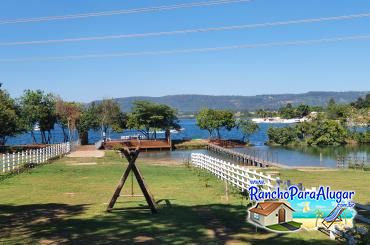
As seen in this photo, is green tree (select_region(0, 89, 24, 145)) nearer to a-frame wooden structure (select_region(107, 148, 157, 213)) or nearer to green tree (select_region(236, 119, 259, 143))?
a-frame wooden structure (select_region(107, 148, 157, 213))

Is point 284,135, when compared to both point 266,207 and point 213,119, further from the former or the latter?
point 266,207

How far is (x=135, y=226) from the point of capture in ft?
39.4

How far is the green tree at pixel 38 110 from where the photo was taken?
2562 inches

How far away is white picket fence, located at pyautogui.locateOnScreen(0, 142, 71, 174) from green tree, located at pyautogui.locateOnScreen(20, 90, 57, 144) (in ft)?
71.6

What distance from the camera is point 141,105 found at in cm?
8781

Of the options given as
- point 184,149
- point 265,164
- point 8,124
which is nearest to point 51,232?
point 265,164

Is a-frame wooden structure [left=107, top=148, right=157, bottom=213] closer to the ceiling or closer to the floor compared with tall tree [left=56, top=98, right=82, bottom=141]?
closer to the floor

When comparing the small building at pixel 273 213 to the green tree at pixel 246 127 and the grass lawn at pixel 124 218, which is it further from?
the green tree at pixel 246 127

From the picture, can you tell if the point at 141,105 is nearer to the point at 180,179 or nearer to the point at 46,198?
the point at 180,179

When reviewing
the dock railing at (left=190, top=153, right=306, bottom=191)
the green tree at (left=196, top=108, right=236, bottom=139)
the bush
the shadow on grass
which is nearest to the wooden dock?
the dock railing at (left=190, top=153, right=306, bottom=191)

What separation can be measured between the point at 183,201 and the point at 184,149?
67.6 m

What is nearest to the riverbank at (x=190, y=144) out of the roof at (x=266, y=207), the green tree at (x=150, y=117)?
the green tree at (x=150, y=117)

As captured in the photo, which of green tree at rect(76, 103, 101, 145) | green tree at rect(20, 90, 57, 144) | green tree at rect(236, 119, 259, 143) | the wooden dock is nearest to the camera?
the wooden dock

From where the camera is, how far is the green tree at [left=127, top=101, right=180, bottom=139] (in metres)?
86.9
